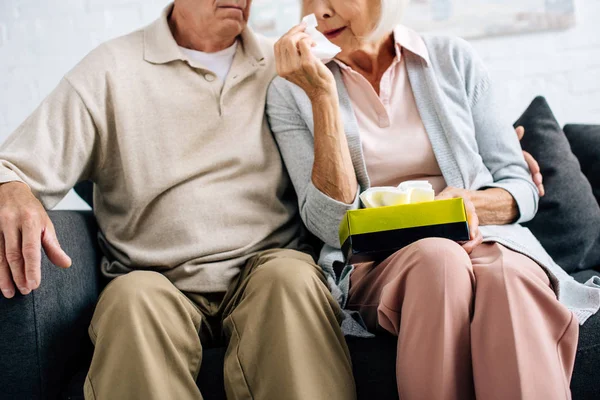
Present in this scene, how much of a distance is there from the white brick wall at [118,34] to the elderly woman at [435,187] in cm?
80

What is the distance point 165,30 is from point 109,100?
0.68 ft

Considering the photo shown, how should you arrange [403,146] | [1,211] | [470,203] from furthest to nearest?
[403,146]
[470,203]
[1,211]

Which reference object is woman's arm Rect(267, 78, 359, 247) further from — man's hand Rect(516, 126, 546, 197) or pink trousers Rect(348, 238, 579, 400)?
man's hand Rect(516, 126, 546, 197)

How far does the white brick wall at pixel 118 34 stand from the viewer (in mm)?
2219

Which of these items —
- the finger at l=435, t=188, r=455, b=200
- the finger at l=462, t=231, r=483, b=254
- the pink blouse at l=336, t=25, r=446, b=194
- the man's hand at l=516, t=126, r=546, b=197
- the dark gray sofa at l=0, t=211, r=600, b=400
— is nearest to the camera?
the dark gray sofa at l=0, t=211, r=600, b=400

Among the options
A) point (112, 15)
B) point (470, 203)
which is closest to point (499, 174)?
point (470, 203)

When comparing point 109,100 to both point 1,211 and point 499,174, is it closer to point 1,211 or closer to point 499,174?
point 1,211

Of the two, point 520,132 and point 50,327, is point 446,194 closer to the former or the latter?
point 520,132

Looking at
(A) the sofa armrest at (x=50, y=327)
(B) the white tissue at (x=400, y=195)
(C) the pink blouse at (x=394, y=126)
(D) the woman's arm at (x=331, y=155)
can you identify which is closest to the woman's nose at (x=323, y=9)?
(C) the pink blouse at (x=394, y=126)

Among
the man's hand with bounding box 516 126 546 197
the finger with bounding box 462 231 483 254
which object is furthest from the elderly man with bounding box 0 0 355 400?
the man's hand with bounding box 516 126 546 197

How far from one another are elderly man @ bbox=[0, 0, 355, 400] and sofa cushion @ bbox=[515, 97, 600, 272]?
629 millimetres

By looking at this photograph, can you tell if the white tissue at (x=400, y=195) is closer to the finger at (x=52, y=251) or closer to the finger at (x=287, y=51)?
the finger at (x=287, y=51)

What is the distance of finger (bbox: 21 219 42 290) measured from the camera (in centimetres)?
108

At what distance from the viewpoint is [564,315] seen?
106cm
